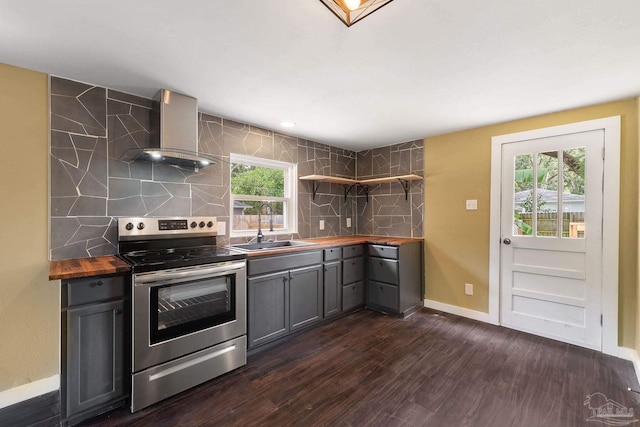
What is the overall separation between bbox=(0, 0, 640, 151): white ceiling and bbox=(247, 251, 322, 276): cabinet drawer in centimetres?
140

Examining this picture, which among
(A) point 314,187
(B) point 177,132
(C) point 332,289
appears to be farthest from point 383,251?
(B) point 177,132

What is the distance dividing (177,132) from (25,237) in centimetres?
124

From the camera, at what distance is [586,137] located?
2.52m

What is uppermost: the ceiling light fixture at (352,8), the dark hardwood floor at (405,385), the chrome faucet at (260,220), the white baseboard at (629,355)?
the ceiling light fixture at (352,8)

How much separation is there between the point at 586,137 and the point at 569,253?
3.52 feet

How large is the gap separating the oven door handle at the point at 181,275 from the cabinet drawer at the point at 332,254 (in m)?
1.08

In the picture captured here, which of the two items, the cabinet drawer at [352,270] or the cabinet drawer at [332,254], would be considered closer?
the cabinet drawer at [332,254]

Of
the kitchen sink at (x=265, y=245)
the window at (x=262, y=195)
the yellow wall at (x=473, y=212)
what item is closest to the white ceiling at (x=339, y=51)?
the yellow wall at (x=473, y=212)

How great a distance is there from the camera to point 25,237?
74.0 inches

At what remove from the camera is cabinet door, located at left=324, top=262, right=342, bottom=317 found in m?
3.03

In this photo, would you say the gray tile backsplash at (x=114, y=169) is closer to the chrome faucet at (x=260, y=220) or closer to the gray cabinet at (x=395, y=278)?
the chrome faucet at (x=260, y=220)

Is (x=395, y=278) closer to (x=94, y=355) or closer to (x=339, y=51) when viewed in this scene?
(x=339, y=51)

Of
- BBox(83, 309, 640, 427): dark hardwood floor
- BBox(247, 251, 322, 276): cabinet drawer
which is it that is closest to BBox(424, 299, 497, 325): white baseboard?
BBox(83, 309, 640, 427): dark hardwood floor

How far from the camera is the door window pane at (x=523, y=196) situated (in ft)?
9.27
